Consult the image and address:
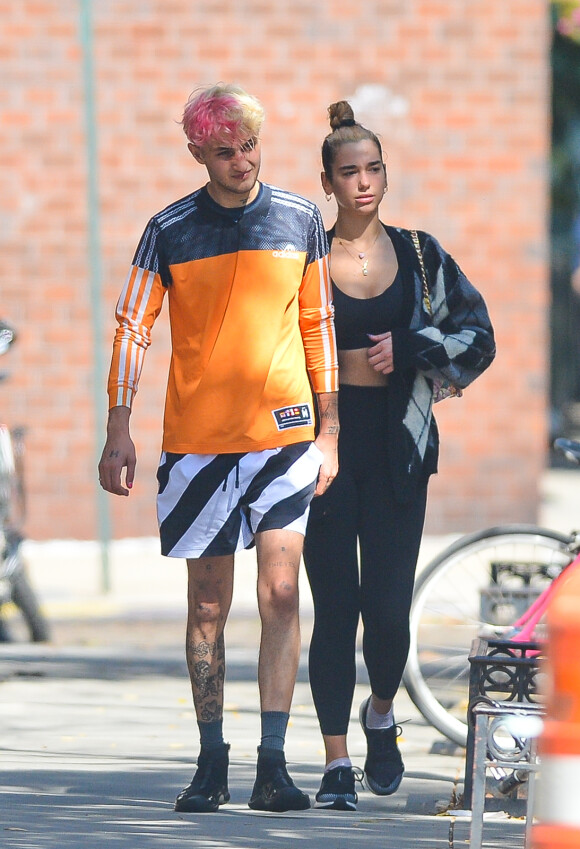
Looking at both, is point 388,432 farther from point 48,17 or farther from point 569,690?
point 48,17

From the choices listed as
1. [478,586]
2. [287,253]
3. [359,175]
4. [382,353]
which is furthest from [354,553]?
[478,586]

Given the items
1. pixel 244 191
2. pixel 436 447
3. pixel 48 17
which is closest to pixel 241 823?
pixel 436 447

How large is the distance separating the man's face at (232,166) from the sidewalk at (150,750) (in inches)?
67.6

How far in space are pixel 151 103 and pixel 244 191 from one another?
7107 millimetres

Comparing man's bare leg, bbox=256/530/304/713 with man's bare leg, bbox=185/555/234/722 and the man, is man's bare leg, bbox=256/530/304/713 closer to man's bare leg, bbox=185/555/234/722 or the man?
the man

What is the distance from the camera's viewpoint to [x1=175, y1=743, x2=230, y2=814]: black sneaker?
4723 mm

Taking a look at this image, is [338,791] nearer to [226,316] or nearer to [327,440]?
[327,440]

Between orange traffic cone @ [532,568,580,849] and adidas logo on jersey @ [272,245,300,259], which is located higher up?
adidas logo on jersey @ [272,245,300,259]

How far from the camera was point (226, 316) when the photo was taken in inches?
185

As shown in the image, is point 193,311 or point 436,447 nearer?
point 193,311

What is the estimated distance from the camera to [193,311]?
15.5ft

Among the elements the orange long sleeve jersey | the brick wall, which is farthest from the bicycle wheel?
the brick wall

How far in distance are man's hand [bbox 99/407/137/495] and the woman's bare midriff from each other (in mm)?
691

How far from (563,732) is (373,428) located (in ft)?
8.46
